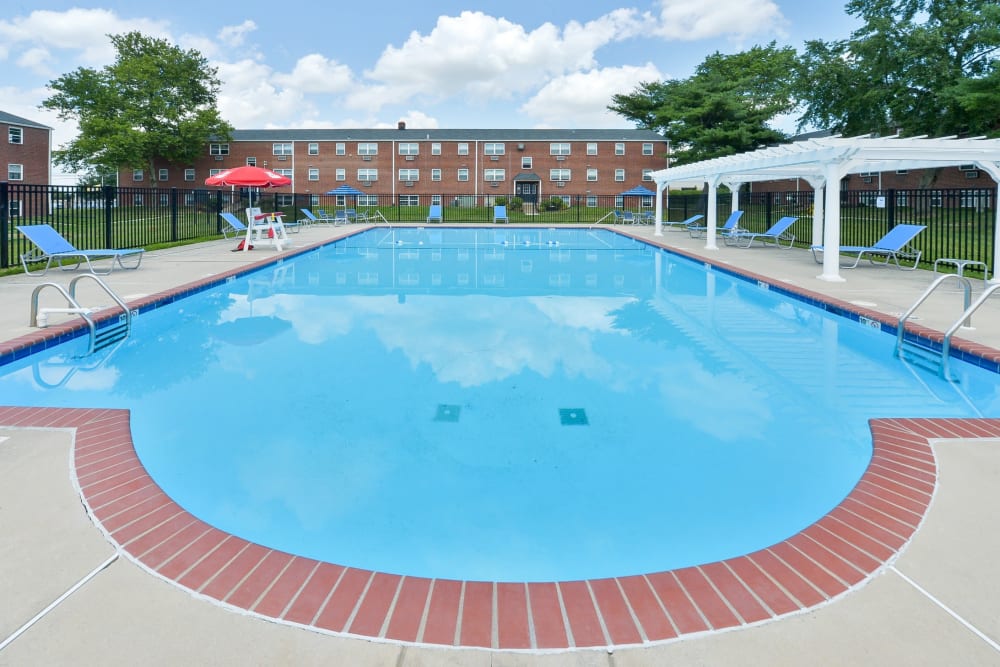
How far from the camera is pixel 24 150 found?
4012 centimetres

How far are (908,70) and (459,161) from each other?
1207 inches

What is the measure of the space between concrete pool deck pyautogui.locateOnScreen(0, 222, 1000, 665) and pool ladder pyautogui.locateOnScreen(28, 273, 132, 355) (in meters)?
4.02

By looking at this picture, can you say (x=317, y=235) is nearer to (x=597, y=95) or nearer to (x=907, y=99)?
(x=907, y=99)

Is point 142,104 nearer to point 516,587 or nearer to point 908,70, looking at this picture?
point 908,70

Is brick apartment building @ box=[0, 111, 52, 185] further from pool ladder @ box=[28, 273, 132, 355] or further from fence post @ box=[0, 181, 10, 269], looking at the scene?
pool ladder @ box=[28, 273, 132, 355]

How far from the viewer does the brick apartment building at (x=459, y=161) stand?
5416 cm

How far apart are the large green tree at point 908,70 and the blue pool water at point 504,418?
2601cm

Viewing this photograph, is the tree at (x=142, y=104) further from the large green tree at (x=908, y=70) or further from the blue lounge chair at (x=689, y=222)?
the large green tree at (x=908, y=70)

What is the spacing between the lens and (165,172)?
5669cm

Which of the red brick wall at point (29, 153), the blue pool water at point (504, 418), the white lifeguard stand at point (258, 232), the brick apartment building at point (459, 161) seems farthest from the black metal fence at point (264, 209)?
the red brick wall at point (29, 153)

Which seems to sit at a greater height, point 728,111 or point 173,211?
point 728,111

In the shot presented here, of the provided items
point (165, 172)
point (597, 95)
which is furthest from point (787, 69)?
point (165, 172)

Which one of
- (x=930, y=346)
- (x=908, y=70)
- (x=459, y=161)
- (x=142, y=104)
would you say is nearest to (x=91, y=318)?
(x=930, y=346)

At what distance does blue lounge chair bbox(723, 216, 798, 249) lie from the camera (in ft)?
59.9
